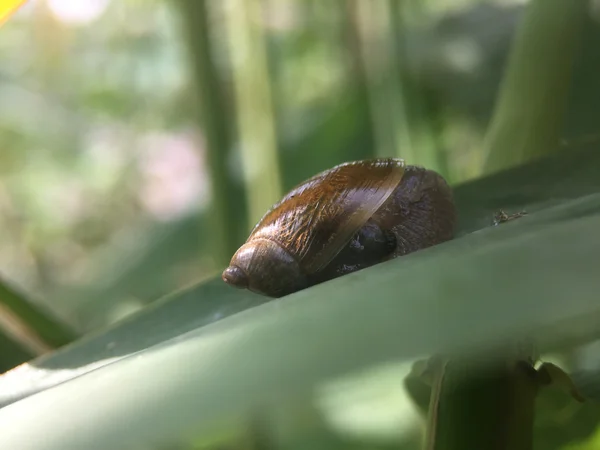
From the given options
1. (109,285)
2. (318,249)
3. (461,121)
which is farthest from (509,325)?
(109,285)

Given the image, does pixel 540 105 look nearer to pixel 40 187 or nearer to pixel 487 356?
pixel 487 356

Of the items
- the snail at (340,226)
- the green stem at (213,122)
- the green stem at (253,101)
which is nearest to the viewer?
the snail at (340,226)

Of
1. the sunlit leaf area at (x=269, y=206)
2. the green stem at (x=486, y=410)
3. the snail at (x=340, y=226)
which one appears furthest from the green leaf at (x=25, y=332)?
the green stem at (x=486, y=410)

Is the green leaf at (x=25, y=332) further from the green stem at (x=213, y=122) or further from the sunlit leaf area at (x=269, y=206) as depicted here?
the green stem at (x=213, y=122)

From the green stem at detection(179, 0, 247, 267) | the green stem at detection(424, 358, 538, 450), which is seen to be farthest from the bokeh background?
the green stem at detection(424, 358, 538, 450)

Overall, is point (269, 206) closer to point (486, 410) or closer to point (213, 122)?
point (213, 122)
